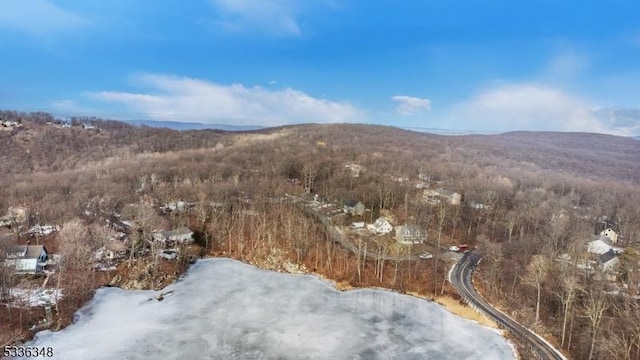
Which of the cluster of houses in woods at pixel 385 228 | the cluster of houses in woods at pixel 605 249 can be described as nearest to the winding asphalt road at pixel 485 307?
the cluster of houses in woods at pixel 385 228

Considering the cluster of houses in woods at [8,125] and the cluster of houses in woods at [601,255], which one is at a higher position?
the cluster of houses in woods at [8,125]

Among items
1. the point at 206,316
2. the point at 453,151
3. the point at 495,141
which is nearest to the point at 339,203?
the point at 206,316

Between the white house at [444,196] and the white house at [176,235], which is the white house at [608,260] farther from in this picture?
the white house at [176,235]

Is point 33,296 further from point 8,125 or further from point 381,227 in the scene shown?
point 8,125

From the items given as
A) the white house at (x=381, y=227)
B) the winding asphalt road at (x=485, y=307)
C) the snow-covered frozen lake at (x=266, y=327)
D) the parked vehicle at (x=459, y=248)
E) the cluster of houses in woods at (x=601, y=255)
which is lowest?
the snow-covered frozen lake at (x=266, y=327)

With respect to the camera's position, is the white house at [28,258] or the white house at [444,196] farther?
the white house at [444,196]

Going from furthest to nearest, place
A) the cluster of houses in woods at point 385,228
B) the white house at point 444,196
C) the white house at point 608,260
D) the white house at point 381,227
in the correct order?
the white house at point 444,196 → the white house at point 381,227 → the cluster of houses in woods at point 385,228 → the white house at point 608,260

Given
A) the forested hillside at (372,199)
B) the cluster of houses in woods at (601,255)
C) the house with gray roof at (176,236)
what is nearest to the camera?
the forested hillside at (372,199)
